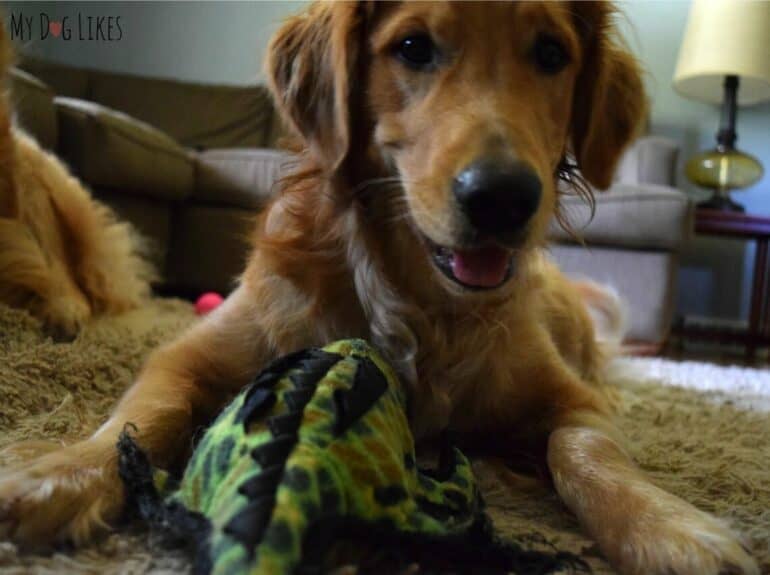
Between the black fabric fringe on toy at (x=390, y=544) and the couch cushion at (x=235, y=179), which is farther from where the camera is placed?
the couch cushion at (x=235, y=179)

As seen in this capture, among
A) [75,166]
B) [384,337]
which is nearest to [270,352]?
[384,337]

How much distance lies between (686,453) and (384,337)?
517 millimetres

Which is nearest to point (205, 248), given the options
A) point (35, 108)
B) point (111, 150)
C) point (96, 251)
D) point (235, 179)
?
point (235, 179)

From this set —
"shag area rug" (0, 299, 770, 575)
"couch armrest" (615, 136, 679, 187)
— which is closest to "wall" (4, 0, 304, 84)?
"couch armrest" (615, 136, 679, 187)

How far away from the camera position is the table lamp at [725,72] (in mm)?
3492

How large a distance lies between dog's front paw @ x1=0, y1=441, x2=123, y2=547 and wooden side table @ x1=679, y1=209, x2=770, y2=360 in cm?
313

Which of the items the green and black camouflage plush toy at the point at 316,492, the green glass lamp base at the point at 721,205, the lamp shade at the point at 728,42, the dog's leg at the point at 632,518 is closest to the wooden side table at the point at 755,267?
the green glass lamp base at the point at 721,205

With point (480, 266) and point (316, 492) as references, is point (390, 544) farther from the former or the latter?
point (480, 266)

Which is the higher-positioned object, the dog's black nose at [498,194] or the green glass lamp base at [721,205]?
the dog's black nose at [498,194]

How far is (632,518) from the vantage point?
2.60ft

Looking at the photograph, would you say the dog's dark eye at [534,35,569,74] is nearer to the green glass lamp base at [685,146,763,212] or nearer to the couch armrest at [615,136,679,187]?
the couch armrest at [615,136,679,187]

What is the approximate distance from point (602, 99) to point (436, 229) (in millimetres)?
492

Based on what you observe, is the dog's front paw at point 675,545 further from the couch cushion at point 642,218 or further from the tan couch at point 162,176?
the couch cushion at point 642,218

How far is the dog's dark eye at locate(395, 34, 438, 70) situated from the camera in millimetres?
1025
